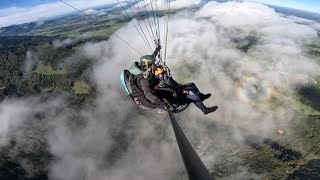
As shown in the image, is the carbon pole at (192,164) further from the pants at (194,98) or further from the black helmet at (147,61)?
the pants at (194,98)

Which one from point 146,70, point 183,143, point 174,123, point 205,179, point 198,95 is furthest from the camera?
point 198,95

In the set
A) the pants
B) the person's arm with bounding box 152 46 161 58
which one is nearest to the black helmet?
the person's arm with bounding box 152 46 161 58

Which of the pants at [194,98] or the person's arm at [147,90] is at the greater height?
the person's arm at [147,90]

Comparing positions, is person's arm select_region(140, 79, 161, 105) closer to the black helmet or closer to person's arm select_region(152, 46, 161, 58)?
the black helmet

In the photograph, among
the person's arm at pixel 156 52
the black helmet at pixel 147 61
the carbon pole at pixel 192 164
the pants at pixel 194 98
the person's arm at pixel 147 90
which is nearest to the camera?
the carbon pole at pixel 192 164

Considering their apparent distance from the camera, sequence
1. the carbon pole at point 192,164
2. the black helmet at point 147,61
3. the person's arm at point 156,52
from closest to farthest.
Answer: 1. the carbon pole at point 192,164
2. the black helmet at point 147,61
3. the person's arm at point 156,52

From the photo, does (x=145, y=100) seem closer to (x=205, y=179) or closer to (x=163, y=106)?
(x=163, y=106)

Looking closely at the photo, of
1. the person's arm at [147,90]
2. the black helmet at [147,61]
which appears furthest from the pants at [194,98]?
the black helmet at [147,61]

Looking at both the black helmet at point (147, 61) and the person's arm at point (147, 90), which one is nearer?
the person's arm at point (147, 90)

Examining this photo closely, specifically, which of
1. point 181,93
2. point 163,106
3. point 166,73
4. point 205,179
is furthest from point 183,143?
point 181,93

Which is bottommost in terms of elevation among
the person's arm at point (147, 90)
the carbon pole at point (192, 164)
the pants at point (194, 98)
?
the pants at point (194, 98)

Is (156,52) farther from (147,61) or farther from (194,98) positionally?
(194,98)
